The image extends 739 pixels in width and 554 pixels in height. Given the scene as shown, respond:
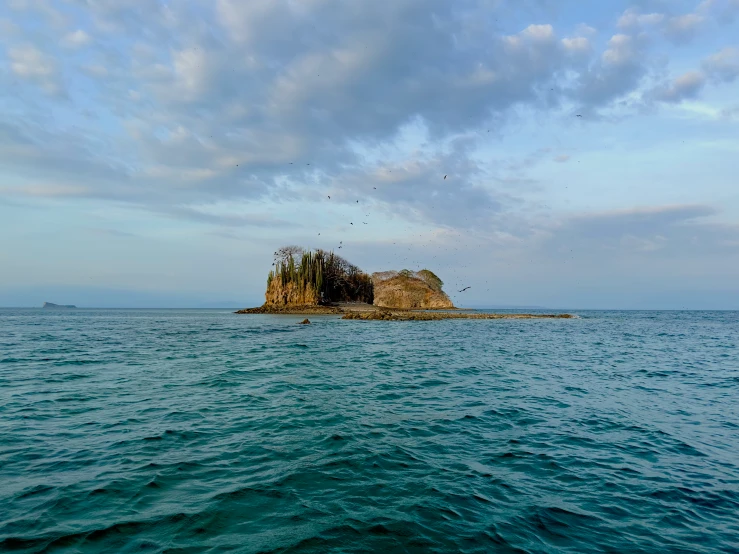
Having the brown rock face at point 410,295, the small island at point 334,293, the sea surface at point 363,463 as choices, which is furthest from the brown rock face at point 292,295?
the sea surface at point 363,463

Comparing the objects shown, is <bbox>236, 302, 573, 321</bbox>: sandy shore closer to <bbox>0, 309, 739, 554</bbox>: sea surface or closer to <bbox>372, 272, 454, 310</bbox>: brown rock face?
<bbox>372, 272, 454, 310</bbox>: brown rock face

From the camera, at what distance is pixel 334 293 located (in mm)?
127688

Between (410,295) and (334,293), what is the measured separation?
4040 cm

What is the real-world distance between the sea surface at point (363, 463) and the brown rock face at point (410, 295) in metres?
137

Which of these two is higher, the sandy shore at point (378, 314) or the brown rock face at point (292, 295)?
the brown rock face at point (292, 295)

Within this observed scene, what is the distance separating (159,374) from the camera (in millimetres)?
19047

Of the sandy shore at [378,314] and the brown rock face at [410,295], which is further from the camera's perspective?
the brown rock face at [410,295]

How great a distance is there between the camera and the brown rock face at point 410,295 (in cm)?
15625

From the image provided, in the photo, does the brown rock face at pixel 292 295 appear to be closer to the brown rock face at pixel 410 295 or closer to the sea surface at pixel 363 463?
the brown rock face at pixel 410 295

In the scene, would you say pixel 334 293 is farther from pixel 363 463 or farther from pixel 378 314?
pixel 363 463

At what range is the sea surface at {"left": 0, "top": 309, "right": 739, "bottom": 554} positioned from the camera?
20.1 feet

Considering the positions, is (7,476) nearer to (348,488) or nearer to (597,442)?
(348,488)

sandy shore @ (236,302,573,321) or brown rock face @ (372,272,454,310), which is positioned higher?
brown rock face @ (372,272,454,310)

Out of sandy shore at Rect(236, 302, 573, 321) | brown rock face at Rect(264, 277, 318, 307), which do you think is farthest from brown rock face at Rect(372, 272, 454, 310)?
brown rock face at Rect(264, 277, 318, 307)
